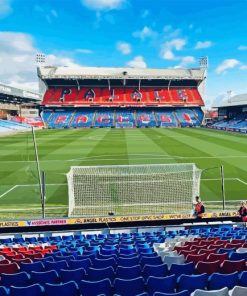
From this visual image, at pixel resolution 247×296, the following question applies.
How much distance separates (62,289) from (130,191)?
1312 centimetres

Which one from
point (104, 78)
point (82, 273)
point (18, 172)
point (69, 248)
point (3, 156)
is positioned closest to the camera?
point (82, 273)

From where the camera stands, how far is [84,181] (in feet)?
60.7

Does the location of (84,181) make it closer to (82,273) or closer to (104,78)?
(82,273)

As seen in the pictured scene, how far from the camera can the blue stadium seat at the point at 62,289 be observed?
5020 millimetres

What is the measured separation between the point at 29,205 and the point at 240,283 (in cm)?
1485

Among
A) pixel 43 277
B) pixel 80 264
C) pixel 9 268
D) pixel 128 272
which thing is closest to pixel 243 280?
pixel 128 272

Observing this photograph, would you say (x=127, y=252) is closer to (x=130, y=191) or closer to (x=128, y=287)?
(x=128, y=287)

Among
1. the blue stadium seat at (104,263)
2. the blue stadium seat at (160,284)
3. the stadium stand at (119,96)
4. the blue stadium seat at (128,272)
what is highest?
the stadium stand at (119,96)

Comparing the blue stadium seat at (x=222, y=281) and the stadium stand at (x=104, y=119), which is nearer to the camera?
the blue stadium seat at (x=222, y=281)

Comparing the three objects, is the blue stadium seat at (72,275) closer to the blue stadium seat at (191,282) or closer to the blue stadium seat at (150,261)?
the blue stadium seat at (150,261)

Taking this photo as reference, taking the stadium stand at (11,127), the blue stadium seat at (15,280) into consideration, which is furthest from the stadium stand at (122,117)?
the blue stadium seat at (15,280)

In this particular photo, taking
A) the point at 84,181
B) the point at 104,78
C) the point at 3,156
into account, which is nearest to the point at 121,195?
the point at 84,181

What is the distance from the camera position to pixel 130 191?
712 inches

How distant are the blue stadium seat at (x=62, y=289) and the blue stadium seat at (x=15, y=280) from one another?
89 cm
